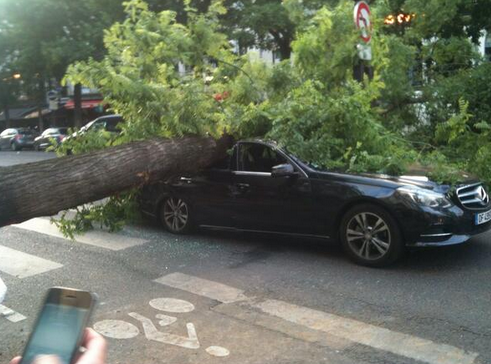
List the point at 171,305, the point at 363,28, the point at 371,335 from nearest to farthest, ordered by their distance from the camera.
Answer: the point at 371,335 → the point at 171,305 → the point at 363,28

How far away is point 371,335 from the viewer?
4.41m

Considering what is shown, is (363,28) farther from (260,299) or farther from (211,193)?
(260,299)

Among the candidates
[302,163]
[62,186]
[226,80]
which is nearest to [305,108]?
[302,163]

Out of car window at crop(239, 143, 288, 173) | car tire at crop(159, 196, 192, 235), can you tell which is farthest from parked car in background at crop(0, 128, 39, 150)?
car window at crop(239, 143, 288, 173)

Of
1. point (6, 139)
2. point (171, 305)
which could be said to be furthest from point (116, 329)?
point (6, 139)

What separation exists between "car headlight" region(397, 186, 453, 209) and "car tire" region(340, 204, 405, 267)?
0.31 metres

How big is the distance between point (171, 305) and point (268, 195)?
210cm

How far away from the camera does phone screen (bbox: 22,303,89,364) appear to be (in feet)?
4.83

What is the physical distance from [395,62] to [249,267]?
533cm

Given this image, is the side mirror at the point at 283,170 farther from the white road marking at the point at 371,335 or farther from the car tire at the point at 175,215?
the white road marking at the point at 371,335

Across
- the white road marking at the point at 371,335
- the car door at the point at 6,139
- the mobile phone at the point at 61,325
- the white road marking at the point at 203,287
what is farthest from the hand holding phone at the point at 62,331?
the car door at the point at 6,139

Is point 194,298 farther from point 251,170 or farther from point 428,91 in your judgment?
point 428,91

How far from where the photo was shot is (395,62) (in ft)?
32.3

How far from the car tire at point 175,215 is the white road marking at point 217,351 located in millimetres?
3583
